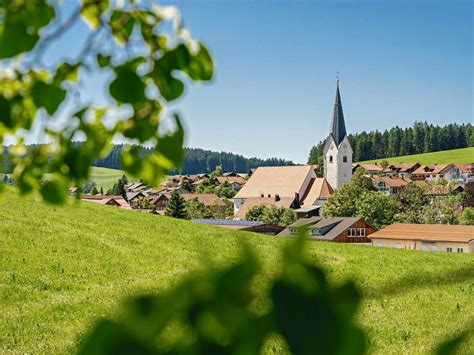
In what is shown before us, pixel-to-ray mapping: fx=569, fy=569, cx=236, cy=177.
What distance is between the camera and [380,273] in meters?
10.4

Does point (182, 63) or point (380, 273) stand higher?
point (182, 63)

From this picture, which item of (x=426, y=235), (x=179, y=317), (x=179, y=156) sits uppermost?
(x=179, y=156)

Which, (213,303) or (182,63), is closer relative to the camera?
(213,303)

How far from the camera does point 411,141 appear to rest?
110312 millimetres

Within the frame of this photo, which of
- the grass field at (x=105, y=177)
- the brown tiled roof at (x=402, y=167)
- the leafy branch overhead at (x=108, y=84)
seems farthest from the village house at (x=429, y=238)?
the grass field at (x=105, y=177)

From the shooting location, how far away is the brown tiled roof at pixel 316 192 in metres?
64.6

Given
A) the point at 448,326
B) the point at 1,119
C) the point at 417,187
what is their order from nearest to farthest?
the point at 1,119 < the point at 448,326 < the point at 417,187

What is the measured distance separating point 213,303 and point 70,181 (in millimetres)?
1817

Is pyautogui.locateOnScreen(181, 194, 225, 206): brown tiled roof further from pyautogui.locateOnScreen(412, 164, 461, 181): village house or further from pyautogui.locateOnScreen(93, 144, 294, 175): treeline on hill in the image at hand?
pyautogui.locateOnScreen(93, 144, 294, 175): treeline on hill

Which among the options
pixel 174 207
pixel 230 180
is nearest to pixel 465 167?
pixel 230 180

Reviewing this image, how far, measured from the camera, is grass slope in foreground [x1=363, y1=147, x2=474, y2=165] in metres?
98.0

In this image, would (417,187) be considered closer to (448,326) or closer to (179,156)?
(448,326)

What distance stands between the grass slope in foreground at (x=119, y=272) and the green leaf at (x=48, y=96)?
0.89 m

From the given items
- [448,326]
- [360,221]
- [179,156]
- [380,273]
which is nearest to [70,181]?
[179,156]
